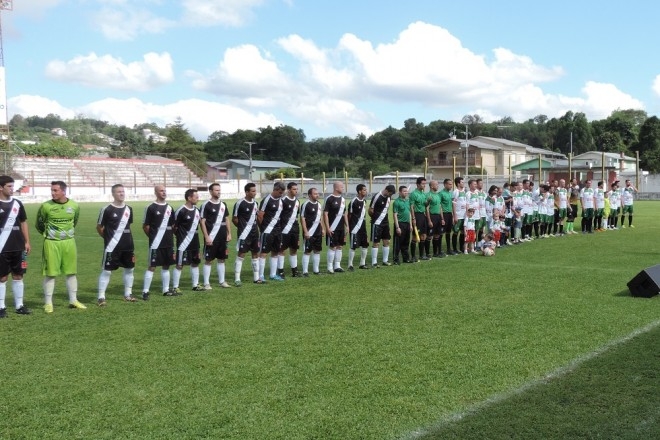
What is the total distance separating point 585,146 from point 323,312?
94.4 meters

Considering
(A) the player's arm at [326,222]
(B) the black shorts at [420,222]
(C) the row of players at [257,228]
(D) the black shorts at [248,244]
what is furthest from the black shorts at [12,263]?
(B) the black shorts at [420,222]

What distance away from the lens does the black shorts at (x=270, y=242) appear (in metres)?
11.7

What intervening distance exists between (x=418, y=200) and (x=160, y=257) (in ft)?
21.4

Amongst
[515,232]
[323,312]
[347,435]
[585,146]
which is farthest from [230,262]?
[585,146]

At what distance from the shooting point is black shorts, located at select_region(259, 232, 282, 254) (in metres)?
11.7

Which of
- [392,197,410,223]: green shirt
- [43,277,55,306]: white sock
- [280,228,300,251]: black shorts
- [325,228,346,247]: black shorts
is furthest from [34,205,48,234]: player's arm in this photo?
[392,197,410,223]: green shirt

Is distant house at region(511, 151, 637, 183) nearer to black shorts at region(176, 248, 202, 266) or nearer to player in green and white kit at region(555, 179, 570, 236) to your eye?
player in green and white kit at region(555, 179, 570, 236)

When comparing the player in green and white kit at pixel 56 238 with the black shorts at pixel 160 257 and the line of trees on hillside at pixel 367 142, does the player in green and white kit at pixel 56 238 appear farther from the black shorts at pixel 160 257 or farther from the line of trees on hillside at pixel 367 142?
the line of trees on hillside at pixel 367 142

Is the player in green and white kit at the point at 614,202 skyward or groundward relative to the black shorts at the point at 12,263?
skyward

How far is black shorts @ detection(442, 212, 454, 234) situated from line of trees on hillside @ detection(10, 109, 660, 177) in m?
59.4

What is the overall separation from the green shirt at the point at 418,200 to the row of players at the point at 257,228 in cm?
3

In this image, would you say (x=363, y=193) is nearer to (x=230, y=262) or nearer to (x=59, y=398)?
(x=230, y=262)

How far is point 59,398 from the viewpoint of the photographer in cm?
522

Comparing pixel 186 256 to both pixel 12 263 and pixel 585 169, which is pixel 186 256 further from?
pixel 585 169
